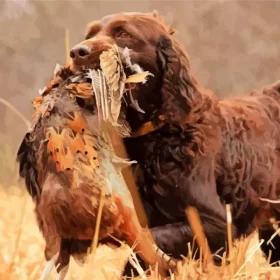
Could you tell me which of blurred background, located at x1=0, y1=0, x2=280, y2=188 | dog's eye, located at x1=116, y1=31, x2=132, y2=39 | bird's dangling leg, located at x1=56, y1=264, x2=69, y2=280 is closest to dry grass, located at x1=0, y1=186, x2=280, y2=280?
bird's dangling leg, located at x1=56, y1=264, x2=69, y2=280

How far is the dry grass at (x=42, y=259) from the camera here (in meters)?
1.01

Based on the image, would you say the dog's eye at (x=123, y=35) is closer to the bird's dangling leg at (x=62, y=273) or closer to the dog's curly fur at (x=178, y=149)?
the dog's curly fur at (x=178, y=149)

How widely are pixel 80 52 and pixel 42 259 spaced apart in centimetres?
37

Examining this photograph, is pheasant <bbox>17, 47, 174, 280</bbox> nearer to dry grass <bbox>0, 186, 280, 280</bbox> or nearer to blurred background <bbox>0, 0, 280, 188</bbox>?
dry grass <bbox>0, 186, 280, 280</bbox>

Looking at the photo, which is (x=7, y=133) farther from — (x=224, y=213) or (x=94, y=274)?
(x=224, y=213)

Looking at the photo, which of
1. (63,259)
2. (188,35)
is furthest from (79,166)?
(188,35)

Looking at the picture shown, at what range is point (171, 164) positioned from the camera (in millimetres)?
1072

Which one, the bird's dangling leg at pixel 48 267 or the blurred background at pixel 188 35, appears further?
the blurred background at pixel 188 35

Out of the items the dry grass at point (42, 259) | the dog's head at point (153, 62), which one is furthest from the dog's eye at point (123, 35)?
the dry grass at point (42, 259)

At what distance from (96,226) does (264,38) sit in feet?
1.74

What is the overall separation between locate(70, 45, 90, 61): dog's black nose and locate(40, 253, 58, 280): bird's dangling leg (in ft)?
1.13

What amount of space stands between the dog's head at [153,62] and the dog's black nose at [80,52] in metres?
0.01

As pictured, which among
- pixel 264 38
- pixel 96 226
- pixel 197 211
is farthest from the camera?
pixel 264 38

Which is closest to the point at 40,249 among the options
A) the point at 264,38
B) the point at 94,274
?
the point at 94,274
